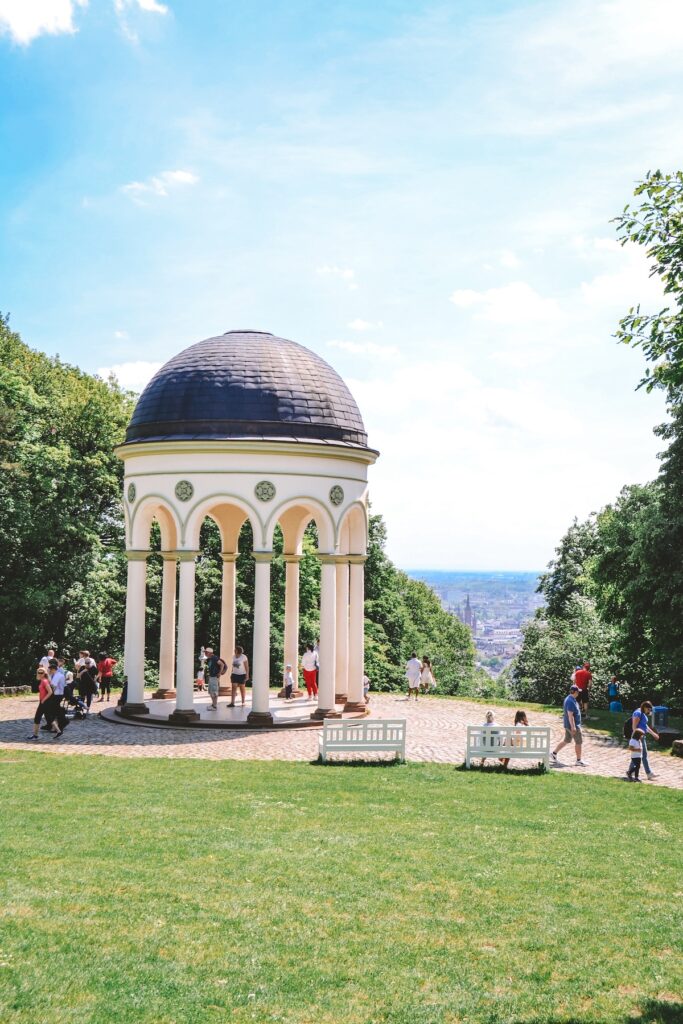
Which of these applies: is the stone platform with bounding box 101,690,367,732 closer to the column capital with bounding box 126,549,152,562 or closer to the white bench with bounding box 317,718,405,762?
the column capital with bounding box 126,549,152,562

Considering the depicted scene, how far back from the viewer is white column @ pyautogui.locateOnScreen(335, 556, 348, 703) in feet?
96.7

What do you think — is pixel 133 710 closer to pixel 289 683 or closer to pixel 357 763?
pixel 289 683

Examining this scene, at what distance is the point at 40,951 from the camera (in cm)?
958

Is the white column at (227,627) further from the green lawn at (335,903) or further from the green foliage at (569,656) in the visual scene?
the green foliage at (569,656)

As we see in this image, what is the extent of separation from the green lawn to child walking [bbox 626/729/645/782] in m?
1.28

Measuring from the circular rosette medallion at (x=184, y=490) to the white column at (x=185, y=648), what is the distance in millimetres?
1519

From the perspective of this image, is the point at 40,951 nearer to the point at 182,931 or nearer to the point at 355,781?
the point at 182,931

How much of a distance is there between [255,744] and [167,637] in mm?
8367

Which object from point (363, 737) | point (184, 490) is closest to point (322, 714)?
point (363, 737)

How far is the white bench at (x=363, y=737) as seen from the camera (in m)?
20.6

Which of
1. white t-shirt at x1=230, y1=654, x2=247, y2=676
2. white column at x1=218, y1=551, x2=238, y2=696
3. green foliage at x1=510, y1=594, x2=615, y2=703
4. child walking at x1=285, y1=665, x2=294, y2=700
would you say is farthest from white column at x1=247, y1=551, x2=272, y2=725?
green foliage at x1=510, y1=594, x2=615, y2=703

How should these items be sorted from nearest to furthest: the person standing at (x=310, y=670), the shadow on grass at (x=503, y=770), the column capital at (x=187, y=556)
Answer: the shadow on grass at (x=503, y=770), the column capital at (x=187, y=556), the person standing at (x=310, y=670)

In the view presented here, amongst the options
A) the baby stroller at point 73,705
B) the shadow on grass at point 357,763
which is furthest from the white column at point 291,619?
the shadow on grass at point 357,763

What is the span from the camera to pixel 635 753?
19.6m
